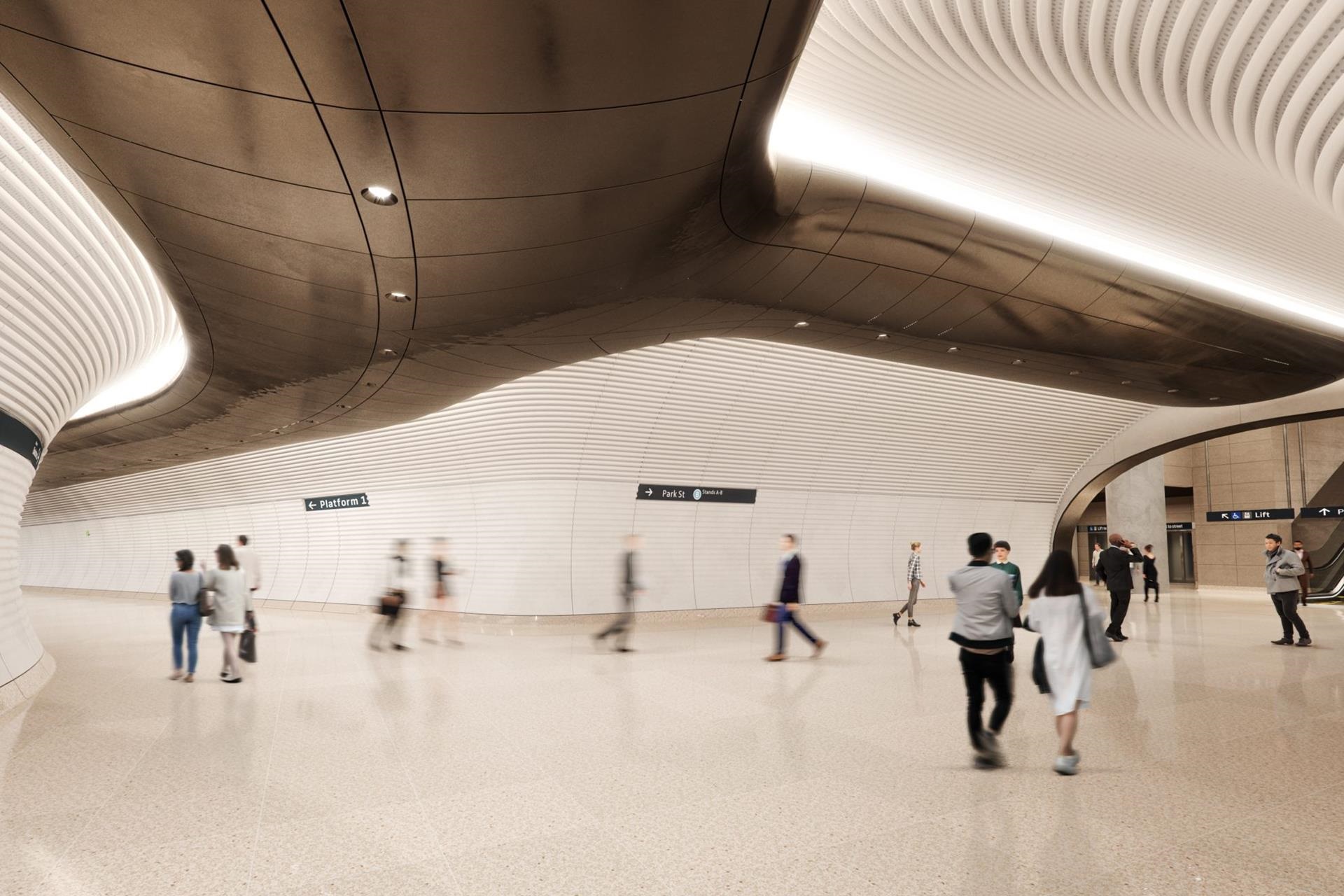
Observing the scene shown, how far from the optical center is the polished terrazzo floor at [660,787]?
3240mm

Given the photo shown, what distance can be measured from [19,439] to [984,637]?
9.37 metres

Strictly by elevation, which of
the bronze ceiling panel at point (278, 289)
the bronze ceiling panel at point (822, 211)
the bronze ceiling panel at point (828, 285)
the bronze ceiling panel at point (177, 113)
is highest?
the bronze ceiling panel at point (822, 211)

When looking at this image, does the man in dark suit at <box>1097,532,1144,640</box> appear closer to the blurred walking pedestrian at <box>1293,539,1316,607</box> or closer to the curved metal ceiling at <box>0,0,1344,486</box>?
the curved metal ceiling at <box>0,0,1344,486</box>

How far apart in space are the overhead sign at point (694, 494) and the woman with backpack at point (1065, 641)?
1004 centimetres

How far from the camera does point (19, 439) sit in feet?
25.5

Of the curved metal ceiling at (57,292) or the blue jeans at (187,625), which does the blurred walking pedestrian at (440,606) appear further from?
the curved metal ceiling at (57,292)

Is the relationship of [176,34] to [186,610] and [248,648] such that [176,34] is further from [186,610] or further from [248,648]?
[248,648]

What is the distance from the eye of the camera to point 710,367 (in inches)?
511

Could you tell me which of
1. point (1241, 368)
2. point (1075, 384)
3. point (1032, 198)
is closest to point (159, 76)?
point (1032, 198)

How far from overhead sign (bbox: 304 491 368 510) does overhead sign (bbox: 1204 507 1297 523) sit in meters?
30.6

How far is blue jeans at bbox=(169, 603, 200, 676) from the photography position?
8164mm

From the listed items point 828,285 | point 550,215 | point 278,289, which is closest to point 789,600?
point 828,285

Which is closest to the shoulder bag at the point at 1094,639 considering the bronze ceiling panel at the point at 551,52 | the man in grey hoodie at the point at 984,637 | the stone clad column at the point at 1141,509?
the man in grey hoodie at the point at 984,637

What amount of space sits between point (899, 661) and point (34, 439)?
10.4 m
